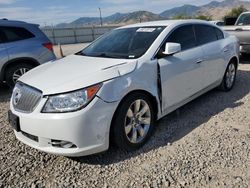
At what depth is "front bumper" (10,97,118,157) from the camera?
2916 mm

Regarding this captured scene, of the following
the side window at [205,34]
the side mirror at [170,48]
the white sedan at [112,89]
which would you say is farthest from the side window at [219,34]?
the side mirror at [170,48]

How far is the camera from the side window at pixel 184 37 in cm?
423

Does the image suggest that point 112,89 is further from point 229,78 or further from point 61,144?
point 229,78

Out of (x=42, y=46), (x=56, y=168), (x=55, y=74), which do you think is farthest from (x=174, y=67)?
(x=42, y=46)

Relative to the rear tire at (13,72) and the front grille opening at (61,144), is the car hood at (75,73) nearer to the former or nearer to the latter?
the front grille opening at (61,144)

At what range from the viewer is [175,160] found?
3.28 meters

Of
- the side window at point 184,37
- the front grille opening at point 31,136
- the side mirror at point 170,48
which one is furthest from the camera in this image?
the side window at point 184,37

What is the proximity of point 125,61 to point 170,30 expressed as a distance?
103 centimetres

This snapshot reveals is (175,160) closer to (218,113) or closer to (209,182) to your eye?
(209,182)

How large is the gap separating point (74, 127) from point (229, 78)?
13.3ft

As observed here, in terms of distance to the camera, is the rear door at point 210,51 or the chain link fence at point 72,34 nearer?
the rear door at point 210,51

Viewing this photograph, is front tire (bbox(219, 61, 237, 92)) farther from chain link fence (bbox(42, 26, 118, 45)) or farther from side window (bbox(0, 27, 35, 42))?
chain link fence (bbox(42, 26, 118, 45))

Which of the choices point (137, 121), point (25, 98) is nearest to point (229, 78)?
point (137, 121)

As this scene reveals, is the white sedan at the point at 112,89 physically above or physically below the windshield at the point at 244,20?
below
